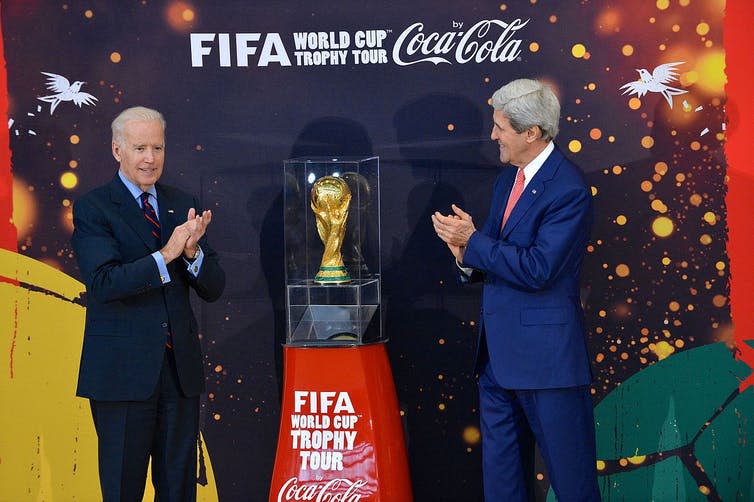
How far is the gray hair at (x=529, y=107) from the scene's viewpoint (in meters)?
3.15

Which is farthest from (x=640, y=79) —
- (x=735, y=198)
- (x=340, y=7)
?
(x=340, y=7)

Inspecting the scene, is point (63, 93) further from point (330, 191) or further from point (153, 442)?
point (153, 442)

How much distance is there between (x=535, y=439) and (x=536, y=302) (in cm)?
54

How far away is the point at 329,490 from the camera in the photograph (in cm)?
342

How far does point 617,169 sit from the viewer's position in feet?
13.4

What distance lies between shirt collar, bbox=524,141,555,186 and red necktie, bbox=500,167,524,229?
0.03 m

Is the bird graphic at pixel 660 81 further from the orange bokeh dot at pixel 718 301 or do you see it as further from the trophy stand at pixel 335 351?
the trophy stand at pixel 335 351

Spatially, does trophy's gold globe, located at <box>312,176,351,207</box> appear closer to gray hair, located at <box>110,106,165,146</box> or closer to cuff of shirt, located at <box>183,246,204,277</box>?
cuff of shirt, located at <box>183,246,204,277</box>

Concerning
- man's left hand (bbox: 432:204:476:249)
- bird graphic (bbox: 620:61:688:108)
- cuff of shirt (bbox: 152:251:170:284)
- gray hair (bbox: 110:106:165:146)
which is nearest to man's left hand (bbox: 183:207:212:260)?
cuff of shirt (bbox: 152:251:170:284)

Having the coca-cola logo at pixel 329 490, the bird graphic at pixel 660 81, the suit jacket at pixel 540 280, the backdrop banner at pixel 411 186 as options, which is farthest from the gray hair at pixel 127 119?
the bird graphic at pixel 660 81

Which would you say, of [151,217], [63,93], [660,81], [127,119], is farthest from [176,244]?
[660,81]

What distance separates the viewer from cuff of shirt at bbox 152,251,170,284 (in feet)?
9.96

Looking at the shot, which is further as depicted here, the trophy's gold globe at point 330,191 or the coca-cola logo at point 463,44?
the coca-cola logo at point 463,44

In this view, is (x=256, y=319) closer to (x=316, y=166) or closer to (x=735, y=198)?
(x=316, y=166)
